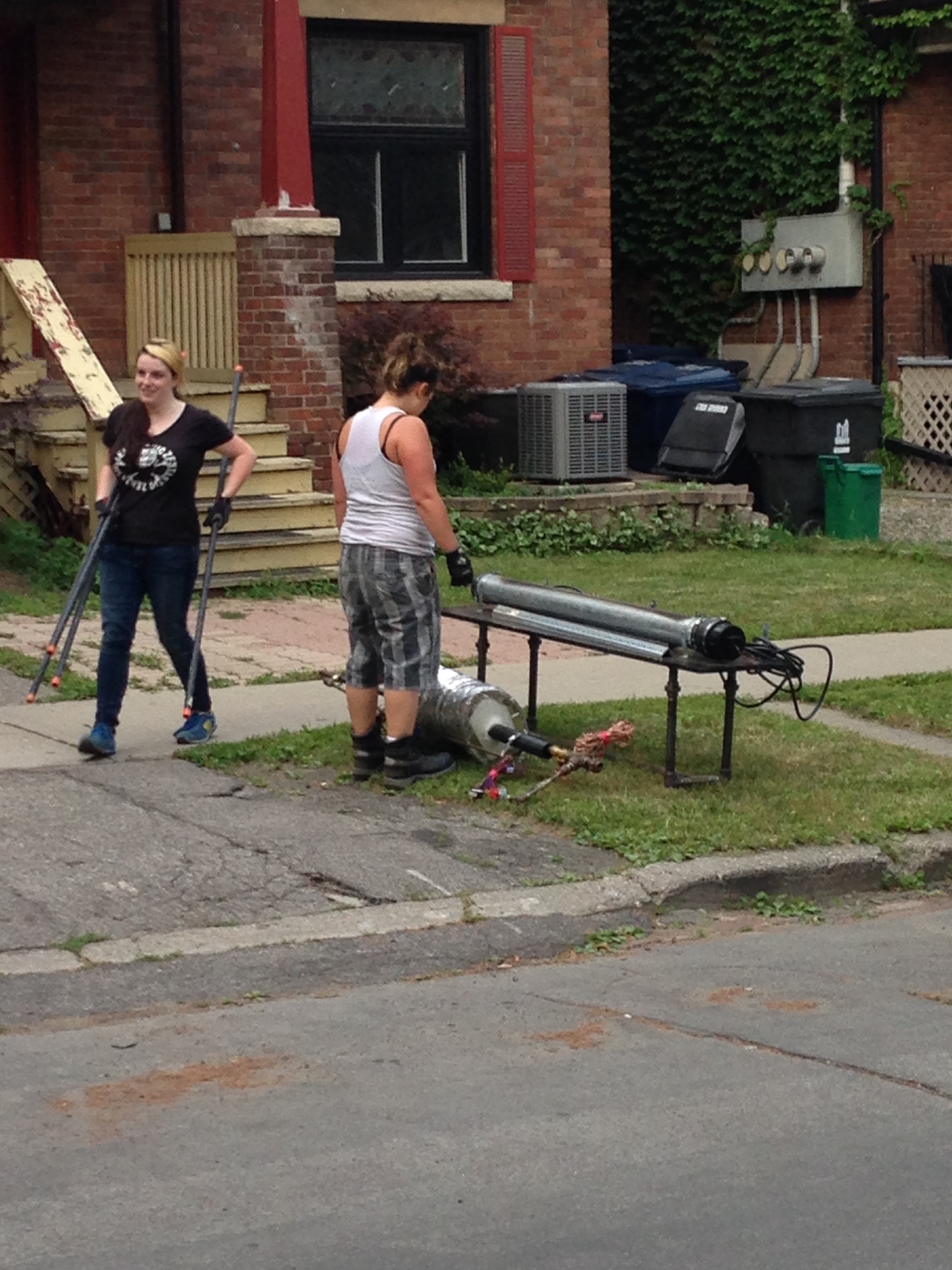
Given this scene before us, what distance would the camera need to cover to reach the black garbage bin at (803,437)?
629 inches

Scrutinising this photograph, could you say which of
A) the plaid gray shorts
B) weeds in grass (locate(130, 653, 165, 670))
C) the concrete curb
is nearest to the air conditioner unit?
weeds in grass (locate(130, 653, 165, 670))

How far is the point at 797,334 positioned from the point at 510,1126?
1573 cm

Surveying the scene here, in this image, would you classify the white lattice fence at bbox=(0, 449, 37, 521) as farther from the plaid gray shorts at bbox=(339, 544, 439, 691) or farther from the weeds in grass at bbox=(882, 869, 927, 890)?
the weeds in grass at bbox=(882, 869, 927, 890)

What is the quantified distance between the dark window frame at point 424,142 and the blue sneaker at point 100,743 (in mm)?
8894

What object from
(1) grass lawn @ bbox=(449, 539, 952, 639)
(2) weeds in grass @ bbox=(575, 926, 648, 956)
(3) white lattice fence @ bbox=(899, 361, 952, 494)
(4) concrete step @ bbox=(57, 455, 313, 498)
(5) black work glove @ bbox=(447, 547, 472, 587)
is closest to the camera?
(2) weeds in grass @ bbox=(575, 926, 648, 956)

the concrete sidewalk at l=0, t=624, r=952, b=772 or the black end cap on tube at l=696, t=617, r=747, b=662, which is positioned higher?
the black end cap on tube at l=696, t=617, r=747, b=662

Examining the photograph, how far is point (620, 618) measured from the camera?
8180 mm

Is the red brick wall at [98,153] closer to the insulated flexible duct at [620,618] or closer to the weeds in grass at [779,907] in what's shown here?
the insulated flexible duct at [620,618]

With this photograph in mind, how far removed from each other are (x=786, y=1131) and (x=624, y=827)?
110 inches

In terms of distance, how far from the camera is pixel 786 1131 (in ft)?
15.6

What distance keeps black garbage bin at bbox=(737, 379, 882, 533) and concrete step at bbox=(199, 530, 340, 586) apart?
4281 mm

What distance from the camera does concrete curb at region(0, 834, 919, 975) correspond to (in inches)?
246

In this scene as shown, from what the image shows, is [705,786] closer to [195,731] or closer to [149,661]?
[195,731]

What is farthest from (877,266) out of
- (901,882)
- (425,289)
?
(901,882)
